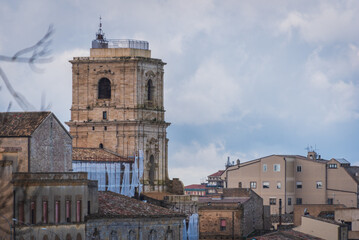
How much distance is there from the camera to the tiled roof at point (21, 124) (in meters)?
67.9

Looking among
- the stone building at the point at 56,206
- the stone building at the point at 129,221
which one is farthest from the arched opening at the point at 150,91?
the stone building at the point at 56,206

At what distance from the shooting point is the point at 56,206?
63938mm

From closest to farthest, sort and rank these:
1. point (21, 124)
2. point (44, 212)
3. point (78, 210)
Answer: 1. point (44, 212)
2. point (78, 210)
3. point (21, 124)

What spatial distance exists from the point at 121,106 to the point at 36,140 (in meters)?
31.9

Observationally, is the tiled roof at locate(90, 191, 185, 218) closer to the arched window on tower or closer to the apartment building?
the arched window on tower

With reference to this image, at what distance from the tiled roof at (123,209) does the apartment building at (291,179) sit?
51.9 metres

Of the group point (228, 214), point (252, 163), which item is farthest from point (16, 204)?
point (252, 163)

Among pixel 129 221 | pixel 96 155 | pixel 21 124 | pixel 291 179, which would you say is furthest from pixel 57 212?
pixel 291 179

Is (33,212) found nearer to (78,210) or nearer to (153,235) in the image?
(78,210)

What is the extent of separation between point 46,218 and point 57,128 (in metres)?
11.0

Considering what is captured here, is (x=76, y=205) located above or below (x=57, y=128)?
below

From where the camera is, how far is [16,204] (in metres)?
56.7

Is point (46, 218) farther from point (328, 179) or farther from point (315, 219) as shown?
point (328, 179)

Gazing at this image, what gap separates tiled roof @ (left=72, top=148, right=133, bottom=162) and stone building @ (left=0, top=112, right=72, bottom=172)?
16107mm
